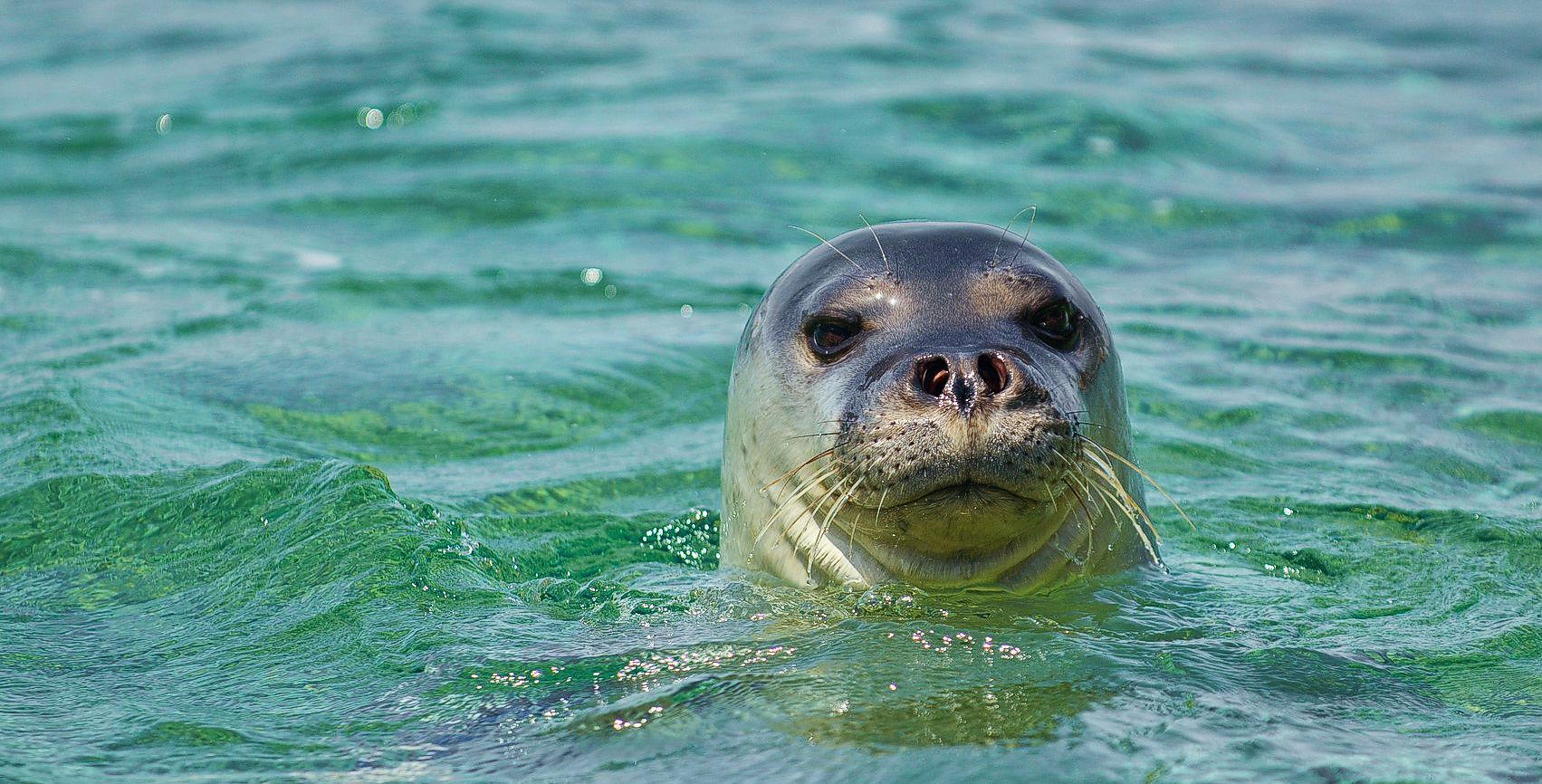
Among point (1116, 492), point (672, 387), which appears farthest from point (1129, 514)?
point (672, 387)

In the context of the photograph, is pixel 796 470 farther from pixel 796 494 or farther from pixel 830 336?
pixel 830 336

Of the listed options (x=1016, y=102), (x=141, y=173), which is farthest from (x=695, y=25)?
(x=141, y=173)

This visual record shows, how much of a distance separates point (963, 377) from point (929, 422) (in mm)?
105

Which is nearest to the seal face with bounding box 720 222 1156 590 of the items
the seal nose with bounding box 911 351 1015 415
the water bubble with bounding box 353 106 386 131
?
the seal nose with bounding box 911 351 1015 415

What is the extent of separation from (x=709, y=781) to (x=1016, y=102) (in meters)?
8.64

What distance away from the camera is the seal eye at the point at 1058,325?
3672 mm

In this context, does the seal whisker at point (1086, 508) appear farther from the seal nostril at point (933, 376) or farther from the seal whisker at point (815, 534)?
the seal whisker at point (815, 534)

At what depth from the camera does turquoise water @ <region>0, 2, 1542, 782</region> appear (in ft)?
10.0

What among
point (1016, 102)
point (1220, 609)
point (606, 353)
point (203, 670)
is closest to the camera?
point (203, 670)

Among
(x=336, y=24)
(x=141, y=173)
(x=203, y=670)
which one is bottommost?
(x=203, y=670)

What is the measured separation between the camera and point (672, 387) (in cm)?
630

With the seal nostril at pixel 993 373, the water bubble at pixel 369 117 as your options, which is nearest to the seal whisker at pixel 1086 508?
the seal nostril at pixel 993 373

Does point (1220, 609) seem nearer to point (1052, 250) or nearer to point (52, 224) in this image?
point (1052, 250)

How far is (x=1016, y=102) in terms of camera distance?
10836 mm
